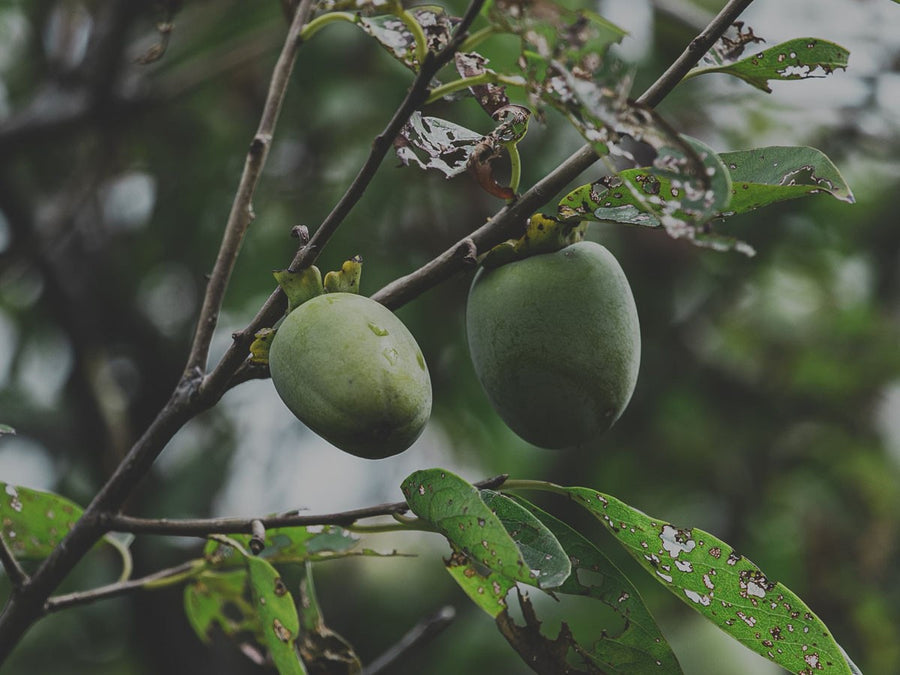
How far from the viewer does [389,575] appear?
3717 millimetres

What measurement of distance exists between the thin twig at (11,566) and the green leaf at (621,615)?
1.87 feet

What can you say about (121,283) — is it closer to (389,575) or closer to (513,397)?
(389,575)

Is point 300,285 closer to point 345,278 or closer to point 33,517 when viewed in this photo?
point 345,278

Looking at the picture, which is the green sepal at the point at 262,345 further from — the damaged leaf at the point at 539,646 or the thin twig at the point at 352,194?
the damaged leaf at the point at 539,646

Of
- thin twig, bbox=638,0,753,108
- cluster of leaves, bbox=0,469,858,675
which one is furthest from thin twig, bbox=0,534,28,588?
thin twig, bbox=638,0,753,108

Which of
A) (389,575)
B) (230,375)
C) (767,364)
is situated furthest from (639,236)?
(230,375)

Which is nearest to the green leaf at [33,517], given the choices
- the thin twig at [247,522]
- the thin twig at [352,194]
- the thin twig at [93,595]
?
the thin twig at [93,595]

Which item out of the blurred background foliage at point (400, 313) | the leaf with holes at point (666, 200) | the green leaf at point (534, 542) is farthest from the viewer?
the blurred background foliage at point (400, 313)

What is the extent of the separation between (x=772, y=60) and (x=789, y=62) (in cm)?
2

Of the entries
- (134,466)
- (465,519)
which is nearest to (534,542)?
(465,519)

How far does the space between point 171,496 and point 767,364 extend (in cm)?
211

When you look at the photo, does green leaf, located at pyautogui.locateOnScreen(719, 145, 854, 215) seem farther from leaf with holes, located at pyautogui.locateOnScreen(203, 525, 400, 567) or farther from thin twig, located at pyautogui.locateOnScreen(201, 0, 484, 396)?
leaf with holes, located at pyautogui.locateOnScreen(203, 525, 400, 567)

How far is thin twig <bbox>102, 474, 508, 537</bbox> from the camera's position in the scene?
44.4 inches

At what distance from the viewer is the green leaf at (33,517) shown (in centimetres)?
142
